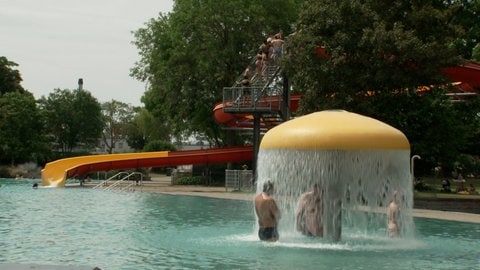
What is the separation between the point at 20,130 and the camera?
70.7 metres

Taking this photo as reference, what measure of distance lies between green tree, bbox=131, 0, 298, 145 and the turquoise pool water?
1028 inches

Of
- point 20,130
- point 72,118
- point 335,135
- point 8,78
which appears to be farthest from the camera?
point 72,118

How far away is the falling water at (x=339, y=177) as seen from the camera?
Result: 1518 centimetres

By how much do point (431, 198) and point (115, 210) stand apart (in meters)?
12.5

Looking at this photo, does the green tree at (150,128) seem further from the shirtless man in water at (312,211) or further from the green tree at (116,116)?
the shirtless man in water at (312,211)

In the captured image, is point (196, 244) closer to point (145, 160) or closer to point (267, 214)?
point (267, 214)

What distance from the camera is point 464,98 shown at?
131ft

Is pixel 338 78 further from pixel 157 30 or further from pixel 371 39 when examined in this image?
pixel 157 30

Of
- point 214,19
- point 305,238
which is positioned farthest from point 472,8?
point 305,238

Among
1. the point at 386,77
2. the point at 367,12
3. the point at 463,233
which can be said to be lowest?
the point at 463,233

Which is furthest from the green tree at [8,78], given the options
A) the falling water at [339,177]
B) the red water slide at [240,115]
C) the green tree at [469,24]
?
the falling water at [339,177]

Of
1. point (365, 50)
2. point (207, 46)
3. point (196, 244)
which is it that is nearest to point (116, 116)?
point (207, 46)

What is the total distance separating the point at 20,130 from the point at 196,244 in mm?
59069

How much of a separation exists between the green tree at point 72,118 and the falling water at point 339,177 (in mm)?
88316
